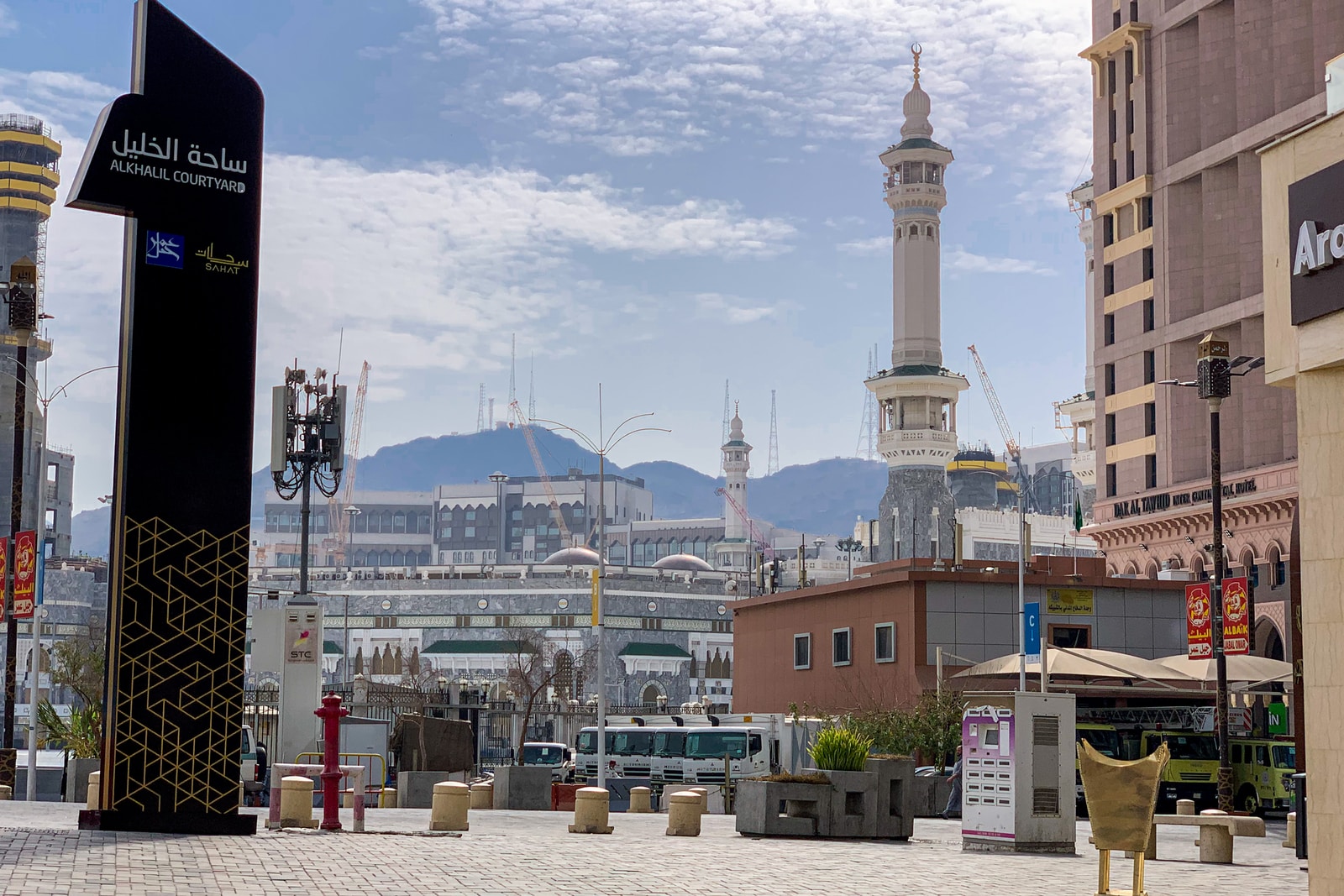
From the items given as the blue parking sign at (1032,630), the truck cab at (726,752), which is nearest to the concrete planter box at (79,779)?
the truck cab at (726,752)

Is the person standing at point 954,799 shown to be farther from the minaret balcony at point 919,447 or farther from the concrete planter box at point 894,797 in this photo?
the minaret balcony at point 919,447

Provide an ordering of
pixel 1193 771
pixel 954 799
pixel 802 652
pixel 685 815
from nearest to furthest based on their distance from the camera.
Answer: pixel 685 815
pixel 954 799
pixel 1193 771
pixel 802 652

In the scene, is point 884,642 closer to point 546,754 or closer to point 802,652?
point 802,652

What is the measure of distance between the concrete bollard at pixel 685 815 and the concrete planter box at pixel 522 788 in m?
12.6

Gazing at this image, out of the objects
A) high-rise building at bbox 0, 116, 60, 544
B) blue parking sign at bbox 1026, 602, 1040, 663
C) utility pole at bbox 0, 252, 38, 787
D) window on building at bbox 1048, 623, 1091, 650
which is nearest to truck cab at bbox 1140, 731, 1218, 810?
blue parking sign at bbox 1026, 602, 1040, 663

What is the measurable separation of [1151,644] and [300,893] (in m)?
46.0

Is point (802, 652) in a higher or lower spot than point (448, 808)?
higher

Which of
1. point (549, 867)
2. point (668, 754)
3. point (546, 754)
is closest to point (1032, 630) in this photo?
point (668, 754)

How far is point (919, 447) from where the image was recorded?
414 feet

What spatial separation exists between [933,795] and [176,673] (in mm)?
23939

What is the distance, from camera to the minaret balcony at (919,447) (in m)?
126

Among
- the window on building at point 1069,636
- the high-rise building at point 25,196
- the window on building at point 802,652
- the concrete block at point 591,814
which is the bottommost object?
the concrete block at point 591,814

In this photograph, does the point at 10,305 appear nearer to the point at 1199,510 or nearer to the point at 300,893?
the point at 300,893

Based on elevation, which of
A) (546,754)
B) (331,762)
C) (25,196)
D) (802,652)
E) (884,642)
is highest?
(25,196)
